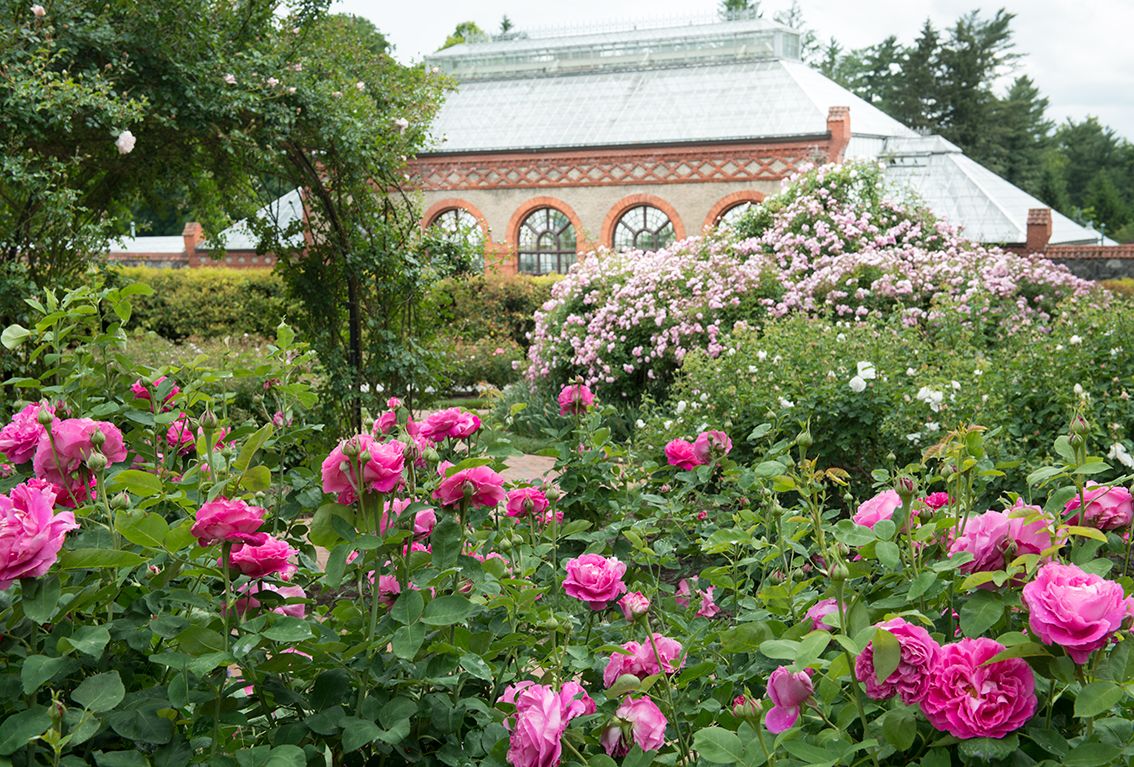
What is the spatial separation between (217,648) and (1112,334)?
5.28 metres

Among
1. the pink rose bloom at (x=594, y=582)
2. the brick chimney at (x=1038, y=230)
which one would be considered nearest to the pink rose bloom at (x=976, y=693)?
the pink rose bloom at (x=594, y=582)

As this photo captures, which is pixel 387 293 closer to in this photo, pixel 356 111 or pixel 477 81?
pixel 356 111

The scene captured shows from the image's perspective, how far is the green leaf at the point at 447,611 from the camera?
1376 millimetres

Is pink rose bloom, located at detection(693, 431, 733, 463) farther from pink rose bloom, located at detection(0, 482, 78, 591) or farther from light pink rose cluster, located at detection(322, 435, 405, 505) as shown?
pink rose bloom, located at detection(0, 482, 78, 591)

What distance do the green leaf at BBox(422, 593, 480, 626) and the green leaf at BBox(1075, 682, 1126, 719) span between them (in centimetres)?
75

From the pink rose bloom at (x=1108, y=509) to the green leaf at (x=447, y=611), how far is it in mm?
855

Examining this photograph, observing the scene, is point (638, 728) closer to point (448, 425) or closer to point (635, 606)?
point (635, 606)

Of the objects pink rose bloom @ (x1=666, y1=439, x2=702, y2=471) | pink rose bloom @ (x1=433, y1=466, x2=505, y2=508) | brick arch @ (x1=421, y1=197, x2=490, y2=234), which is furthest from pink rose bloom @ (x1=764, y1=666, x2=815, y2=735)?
brick arch @ (x1=421, y1=197, x2=490, y2=234)

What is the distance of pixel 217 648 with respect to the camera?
53.8 inches

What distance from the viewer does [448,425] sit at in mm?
1891

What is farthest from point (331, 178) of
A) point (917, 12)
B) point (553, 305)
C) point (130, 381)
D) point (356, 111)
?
point (917, 12)

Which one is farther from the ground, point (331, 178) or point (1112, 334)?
point (331, 178)

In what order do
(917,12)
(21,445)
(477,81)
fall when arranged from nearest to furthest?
(21,445) → (477,81) → (917,12)

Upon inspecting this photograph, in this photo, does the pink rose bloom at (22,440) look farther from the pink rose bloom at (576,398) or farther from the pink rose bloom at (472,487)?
the pink rose bloom at (576,398)
